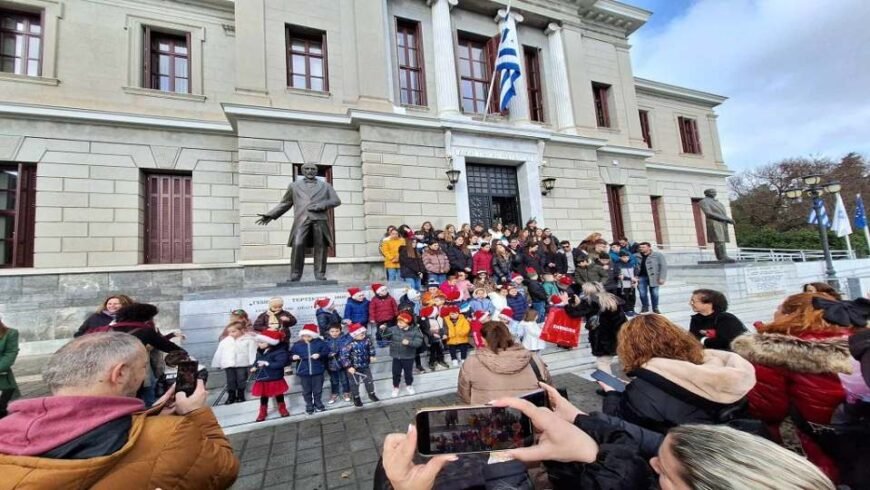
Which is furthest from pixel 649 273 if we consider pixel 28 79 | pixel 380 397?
pixel 28 79

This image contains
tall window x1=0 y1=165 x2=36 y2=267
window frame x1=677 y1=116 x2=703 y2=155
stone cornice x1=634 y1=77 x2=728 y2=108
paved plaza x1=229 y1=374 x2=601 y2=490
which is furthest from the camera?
window frame x1=677 y1=116 x2=703 y2=155

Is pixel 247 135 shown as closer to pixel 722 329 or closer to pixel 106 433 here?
pixel 106 433

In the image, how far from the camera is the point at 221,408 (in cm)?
478

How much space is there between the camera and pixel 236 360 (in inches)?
195

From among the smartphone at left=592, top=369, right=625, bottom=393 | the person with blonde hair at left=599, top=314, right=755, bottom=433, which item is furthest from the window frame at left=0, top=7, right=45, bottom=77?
the person with blonde hair at left=599, top=314, right=755, bottom=433

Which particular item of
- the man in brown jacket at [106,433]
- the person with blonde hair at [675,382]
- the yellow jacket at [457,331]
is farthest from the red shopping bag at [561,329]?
the man in brown jacket at [106,433]

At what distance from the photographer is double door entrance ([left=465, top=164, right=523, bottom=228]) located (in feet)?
44.4

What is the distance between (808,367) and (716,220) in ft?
39.1

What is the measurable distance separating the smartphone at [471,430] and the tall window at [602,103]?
722 inches

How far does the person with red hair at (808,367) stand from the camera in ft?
7.47

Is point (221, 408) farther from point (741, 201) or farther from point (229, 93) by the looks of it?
point (741, 201)

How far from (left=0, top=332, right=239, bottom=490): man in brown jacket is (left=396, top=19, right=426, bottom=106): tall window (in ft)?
42.9

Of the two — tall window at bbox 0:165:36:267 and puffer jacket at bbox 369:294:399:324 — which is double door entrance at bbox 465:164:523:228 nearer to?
puffer jacket at bbox 369:294:399:324

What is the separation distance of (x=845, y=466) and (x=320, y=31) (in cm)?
1489
